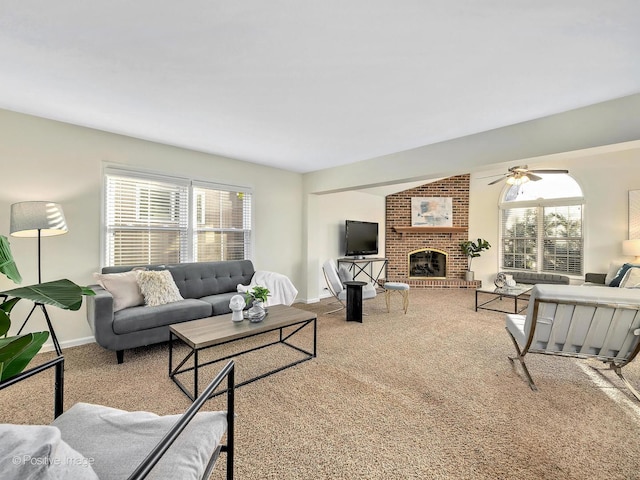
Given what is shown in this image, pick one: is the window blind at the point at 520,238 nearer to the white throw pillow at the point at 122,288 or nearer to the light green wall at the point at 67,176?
the light green wall at the point at 67,176

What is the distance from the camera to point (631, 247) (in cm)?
488

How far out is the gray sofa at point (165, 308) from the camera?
2.63 m

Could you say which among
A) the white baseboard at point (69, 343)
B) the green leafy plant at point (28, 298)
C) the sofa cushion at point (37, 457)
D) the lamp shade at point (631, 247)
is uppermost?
the lamp shade at point (631, 247)

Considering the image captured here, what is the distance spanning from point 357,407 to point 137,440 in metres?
1.47

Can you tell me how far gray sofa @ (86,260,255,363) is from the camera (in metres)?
2.63

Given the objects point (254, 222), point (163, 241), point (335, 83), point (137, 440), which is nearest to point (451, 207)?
point (254, 222)

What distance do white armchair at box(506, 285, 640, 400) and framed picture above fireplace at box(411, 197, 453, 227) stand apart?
5067 mm

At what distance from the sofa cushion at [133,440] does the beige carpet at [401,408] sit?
67 cm

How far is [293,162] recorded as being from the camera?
462 cm

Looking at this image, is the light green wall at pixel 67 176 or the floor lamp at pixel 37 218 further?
the light green wall at pixel 67 176

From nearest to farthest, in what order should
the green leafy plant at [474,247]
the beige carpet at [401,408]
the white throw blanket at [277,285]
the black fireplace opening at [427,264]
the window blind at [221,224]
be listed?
the beige carpet at [401,408] < the white throw blanket at [277,285] < the window blind at [221,224] < the green leafy plant at [474,247] < the black fireplace opening at [427,264]

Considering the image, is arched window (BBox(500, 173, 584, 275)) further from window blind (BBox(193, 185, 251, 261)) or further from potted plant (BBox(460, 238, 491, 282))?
window blind (BBox(193, 185, 251, 261))

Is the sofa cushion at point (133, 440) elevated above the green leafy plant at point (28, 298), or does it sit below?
below

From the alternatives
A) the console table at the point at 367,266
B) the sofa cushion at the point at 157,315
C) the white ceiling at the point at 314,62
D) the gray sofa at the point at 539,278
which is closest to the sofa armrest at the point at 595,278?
the gray sofa at the point at 539,278
